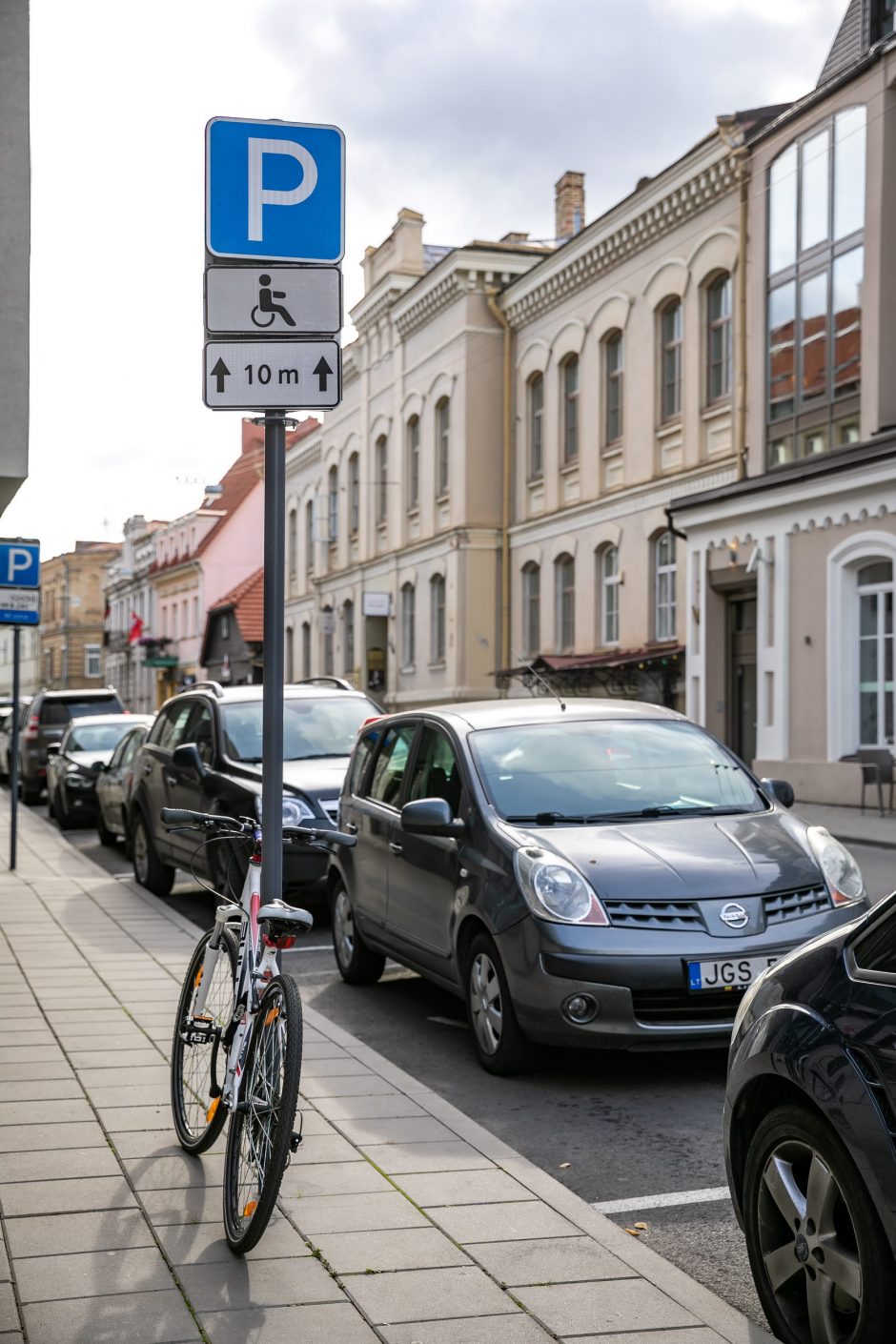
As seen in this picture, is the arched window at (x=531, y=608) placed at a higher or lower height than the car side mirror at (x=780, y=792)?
higher

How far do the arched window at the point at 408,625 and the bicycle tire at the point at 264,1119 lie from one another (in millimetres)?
38695

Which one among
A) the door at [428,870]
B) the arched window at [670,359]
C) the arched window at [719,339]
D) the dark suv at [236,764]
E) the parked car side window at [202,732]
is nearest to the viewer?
the door at [428,870]

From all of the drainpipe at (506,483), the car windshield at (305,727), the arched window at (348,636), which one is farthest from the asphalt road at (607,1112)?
the arched window at (348,636)

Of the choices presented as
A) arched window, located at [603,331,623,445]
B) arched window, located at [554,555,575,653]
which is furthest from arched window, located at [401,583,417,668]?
arched window, located at [603,331,623,445]

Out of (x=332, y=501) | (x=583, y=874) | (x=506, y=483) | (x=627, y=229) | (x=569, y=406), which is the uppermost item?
(x=627, y=229)

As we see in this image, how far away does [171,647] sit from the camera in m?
76.4

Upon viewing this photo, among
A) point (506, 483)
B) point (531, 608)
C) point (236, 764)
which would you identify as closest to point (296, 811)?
point (236, 764)

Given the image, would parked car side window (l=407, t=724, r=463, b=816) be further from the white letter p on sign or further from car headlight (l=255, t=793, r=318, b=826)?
the white letter p on sign

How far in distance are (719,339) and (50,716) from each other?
14.0 meters

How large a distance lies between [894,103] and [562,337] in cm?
1247

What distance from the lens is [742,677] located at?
27.2 meters

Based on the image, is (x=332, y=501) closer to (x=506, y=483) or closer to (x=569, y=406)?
(x=506, y=483)

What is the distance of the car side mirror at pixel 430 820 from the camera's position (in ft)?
24.9

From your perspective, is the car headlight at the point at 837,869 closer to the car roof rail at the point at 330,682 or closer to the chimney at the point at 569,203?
the car roof rail at the point at 330,682
